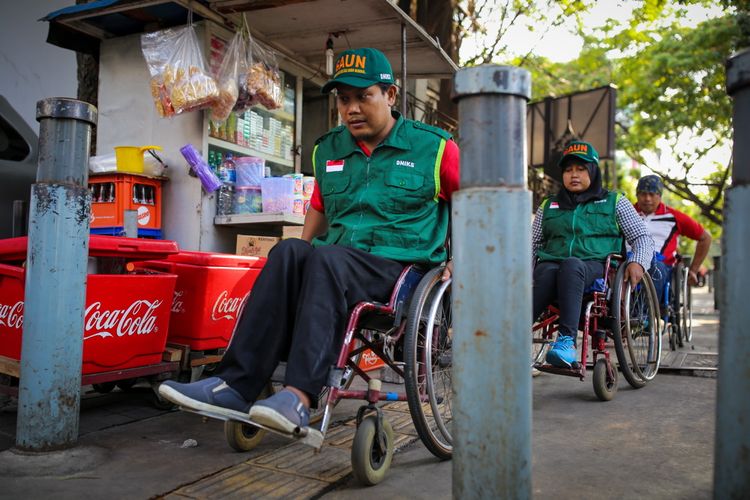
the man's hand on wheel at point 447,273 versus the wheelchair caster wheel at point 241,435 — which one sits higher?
the man's hand on wheel at point 447,273

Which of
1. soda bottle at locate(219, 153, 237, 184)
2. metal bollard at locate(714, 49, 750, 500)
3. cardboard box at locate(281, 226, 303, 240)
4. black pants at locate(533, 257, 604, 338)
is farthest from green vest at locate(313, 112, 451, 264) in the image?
soda bottle at locate(219, 153, 237, 184)

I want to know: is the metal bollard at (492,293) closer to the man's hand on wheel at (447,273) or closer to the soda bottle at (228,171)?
the man's hand on wheel at (447,273)

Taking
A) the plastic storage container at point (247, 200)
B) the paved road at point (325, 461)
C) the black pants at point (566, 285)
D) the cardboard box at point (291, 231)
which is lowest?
the paved road at point (325, 461)

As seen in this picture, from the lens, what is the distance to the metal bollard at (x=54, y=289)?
2.59 m

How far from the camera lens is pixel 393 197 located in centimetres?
292

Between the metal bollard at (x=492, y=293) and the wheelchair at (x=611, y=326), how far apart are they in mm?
2390

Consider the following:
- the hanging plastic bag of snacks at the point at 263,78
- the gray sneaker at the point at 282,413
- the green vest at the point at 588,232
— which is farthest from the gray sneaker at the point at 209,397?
the hanging plastic bag of snacks at the point at 263,78

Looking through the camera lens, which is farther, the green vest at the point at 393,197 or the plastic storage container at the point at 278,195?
the plastic storage container at the point at 278,195

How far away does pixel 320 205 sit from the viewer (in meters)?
3.31

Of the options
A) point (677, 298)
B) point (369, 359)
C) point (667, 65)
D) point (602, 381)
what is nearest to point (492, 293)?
point (602, 381)

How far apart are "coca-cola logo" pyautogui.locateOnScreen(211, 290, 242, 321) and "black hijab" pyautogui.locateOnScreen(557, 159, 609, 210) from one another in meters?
2.25

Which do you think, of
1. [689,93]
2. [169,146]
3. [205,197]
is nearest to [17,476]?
[205,197]

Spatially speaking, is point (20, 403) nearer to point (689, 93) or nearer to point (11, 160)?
point (11, 160)

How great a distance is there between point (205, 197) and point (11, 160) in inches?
60.7
